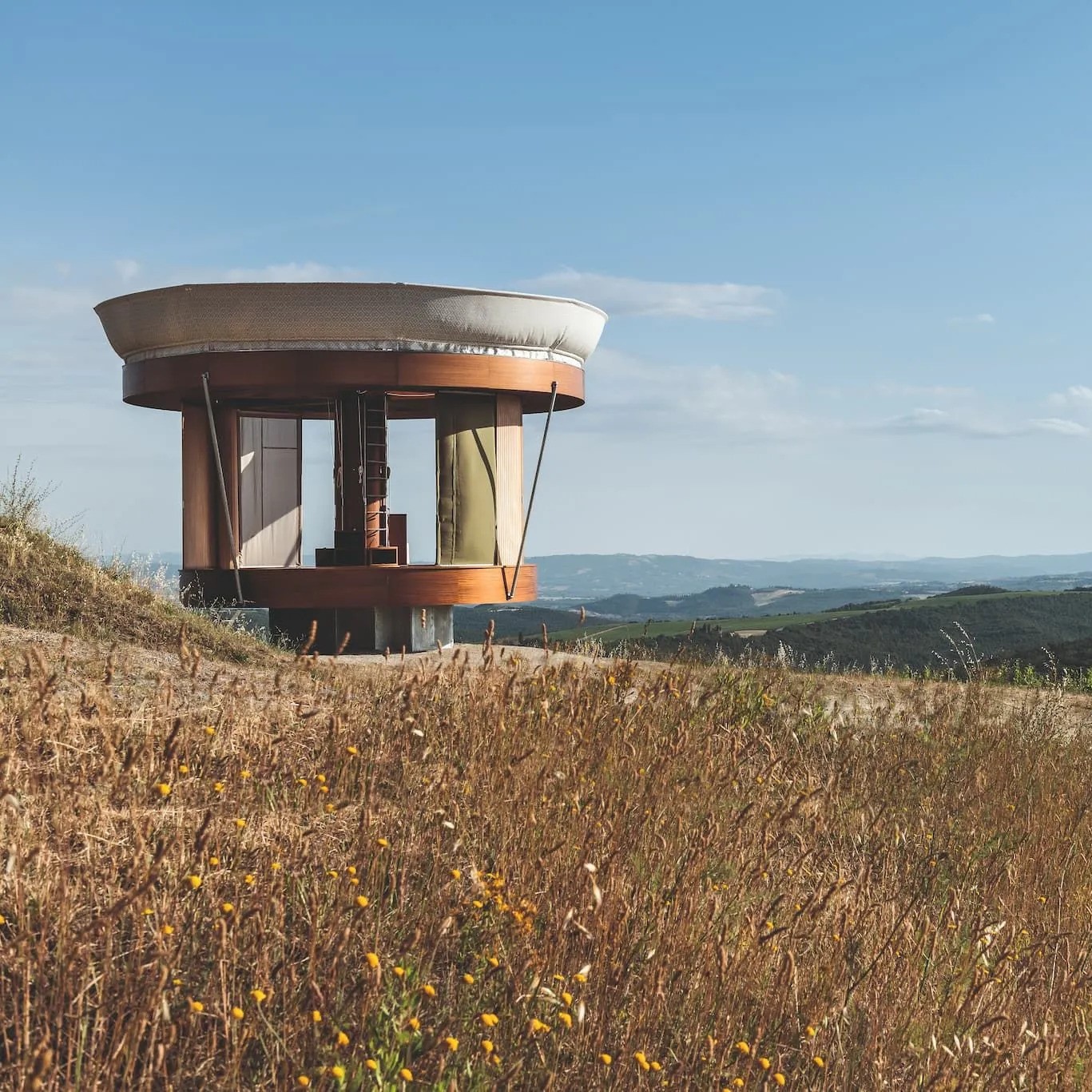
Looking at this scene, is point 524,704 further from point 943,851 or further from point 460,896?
point 460,896

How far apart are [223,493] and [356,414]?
6.14ft

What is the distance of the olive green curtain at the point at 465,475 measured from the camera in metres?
15.5

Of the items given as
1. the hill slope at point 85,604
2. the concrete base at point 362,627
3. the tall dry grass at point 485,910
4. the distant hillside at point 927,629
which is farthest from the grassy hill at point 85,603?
the distant hillside at point 927,629

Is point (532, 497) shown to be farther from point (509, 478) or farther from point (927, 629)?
point (927, 629)

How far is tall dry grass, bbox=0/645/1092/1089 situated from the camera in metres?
3.39

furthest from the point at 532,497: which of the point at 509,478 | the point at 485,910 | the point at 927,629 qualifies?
the point at 927,629

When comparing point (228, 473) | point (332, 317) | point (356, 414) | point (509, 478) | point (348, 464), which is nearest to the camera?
point (332, 317)

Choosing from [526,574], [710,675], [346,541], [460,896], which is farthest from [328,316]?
[460,896]

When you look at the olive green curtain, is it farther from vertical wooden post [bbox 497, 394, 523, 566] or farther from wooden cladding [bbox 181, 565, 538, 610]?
wooden cladding [bbox 181, 565, 538, 610]

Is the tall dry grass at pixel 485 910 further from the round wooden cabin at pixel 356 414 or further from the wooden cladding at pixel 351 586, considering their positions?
A: the round wooden cabin at pixel 356 414

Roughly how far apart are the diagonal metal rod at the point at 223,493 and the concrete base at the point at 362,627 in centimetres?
52

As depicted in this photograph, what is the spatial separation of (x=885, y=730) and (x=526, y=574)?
7.14 metres

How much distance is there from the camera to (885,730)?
32.7 feet

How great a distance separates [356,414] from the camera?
15.3 m
